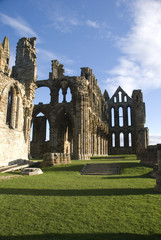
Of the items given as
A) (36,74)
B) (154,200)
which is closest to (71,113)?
(36,74)

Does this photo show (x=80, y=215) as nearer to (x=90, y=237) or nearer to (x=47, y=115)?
(x=90, y=237)

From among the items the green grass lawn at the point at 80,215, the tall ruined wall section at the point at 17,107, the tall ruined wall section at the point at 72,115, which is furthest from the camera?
the tall ruined wall section at the point at 72,115

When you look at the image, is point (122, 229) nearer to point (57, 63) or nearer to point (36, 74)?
point (36, 74)

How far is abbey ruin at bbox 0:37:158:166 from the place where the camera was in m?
13.9

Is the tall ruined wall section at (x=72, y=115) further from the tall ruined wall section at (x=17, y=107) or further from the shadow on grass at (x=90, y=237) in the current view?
the shadow on grass at (x=90, y=237)

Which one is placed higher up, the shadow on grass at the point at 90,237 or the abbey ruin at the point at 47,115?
the abbey ruin at the point at 47,115

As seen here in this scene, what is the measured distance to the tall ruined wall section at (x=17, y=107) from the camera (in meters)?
13.0

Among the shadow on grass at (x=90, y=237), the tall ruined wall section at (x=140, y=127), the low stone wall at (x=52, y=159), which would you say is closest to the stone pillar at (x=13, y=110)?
the low stone wall at (x=52, y=159)

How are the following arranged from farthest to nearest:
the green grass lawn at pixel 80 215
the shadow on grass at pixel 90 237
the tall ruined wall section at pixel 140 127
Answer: the tall ruined wall section at pixel 140 127, the green grass lawn at pixel 80 215, the shadow on grass at pixel 90 237

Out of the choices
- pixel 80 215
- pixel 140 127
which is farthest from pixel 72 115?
pixel 80 215

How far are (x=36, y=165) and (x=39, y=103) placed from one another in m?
13.9

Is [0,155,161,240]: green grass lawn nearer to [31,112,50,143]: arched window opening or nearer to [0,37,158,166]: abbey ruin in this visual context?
[0,37,158,166]: abbey ruin

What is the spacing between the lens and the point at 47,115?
85.1 feet

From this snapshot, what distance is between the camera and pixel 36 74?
19.0 m
